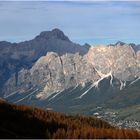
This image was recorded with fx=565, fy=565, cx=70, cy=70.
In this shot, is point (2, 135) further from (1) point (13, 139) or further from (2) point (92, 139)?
(2) point (92, 139)

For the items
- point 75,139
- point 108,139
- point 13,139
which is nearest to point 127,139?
point 108,139

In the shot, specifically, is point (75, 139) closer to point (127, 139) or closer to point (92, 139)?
point (92, 139)

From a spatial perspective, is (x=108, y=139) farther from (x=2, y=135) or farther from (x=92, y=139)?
(x=2, y=135)

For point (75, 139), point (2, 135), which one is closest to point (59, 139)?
point (75, 139)

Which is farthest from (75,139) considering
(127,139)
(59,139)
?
(127,139)

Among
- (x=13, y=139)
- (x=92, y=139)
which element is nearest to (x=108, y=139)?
(x=92, y=139)

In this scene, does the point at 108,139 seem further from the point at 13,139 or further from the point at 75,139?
the point at 13,139

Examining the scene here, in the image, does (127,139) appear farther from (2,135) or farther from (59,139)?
(2,135)
